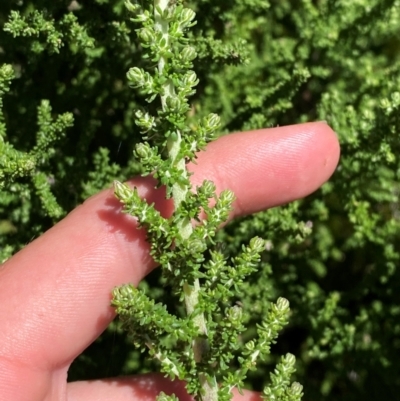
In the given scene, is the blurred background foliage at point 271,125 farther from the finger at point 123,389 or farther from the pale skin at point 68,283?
the finger at point 123,389

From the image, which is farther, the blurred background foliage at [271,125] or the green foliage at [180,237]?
the blurred background foliage at [271,125]

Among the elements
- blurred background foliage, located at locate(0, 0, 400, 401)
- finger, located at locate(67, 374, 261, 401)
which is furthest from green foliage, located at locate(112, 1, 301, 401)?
blurred background foliage, located at locate(0, 0, 400, 401)

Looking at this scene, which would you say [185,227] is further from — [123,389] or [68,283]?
[123,389]

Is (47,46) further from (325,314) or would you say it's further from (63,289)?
(325,314)

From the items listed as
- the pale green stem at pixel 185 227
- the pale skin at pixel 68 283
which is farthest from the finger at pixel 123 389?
the pale green stem at pixel 185 227

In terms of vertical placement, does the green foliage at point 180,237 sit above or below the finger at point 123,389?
above

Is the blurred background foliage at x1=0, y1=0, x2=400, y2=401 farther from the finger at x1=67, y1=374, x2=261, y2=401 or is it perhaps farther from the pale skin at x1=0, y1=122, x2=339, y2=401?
the finger at x1=67, y1=374, x2=261, y2=401
